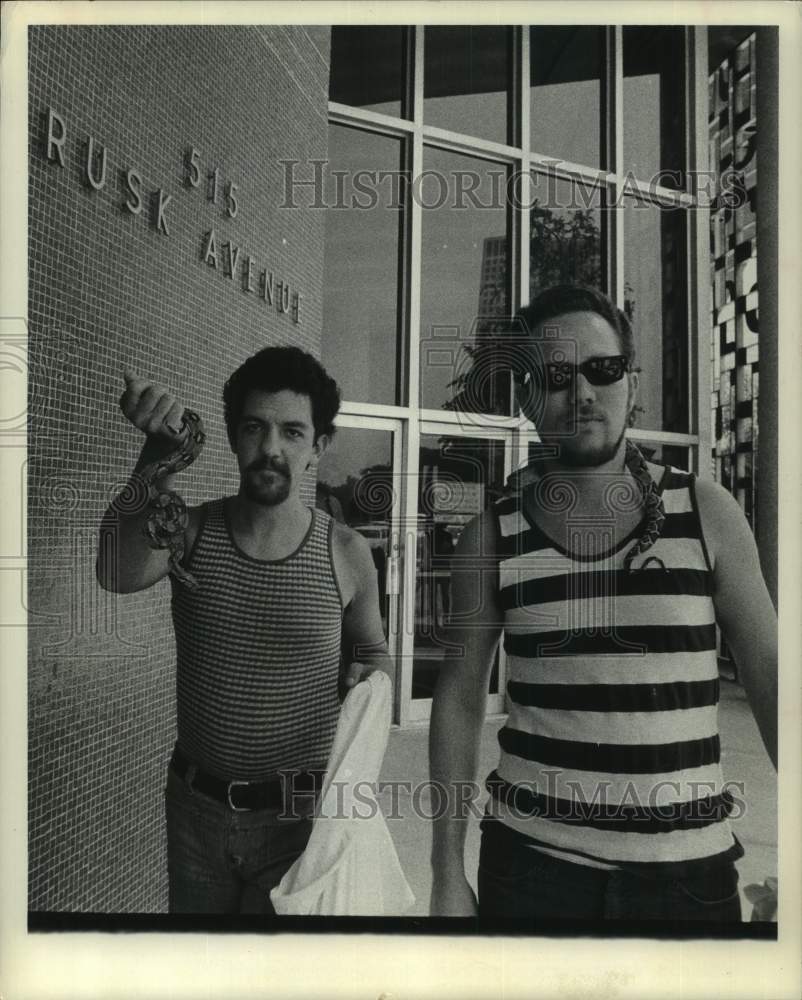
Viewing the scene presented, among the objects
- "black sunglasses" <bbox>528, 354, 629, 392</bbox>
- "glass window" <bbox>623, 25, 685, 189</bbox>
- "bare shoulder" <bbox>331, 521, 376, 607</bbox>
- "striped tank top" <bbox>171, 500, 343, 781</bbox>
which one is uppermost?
"glass window" <bbox>623, 25, 685, 189</bbox>

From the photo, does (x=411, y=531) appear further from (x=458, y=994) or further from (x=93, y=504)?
(x=458, y=994)

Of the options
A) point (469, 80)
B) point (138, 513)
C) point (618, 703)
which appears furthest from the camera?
point (469, 80)

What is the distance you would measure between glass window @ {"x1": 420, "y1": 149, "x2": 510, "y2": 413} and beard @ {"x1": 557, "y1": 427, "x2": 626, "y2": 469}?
0.70 ft

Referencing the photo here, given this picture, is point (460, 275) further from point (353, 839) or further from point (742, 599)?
point (353, 839)

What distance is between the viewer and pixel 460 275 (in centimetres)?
240

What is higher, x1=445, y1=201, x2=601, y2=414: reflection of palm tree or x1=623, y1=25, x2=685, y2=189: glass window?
x1=623, y1=25, x2=685, y2=189: glass window

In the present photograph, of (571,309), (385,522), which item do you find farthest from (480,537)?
(571,309)

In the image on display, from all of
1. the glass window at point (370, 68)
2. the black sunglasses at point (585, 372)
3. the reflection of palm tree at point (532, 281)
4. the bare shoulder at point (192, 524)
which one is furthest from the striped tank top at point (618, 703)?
the glass window at point (370, 68)

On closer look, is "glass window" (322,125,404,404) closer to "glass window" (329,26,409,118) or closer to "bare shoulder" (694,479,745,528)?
"glass window" (329,26,409,118)

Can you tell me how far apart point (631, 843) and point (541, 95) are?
2265 millimetres

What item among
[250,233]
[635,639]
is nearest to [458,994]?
[635,639]

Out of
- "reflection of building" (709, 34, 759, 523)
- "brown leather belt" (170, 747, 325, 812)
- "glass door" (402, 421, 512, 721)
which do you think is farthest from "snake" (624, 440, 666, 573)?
"brown leather belt" (170, 747, 325, 812)

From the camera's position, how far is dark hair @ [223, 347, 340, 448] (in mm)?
2338

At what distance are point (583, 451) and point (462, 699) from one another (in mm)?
815
